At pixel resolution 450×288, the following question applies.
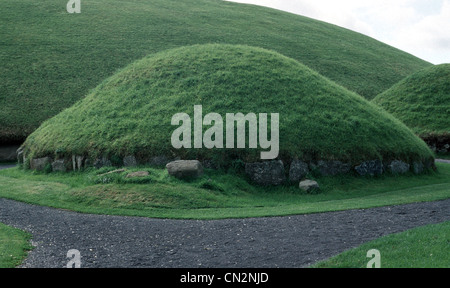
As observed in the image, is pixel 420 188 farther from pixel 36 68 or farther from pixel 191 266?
pixel 36 68

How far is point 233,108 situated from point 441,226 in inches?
472

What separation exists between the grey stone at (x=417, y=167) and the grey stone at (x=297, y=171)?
6.45m

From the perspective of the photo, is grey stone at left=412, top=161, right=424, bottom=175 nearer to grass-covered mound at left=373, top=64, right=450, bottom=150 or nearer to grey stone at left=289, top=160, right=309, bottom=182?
grey stone at left=289, top=160, right=309, bottom=182

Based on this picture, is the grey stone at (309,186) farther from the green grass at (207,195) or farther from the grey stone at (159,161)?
the grey stone at (159,161)

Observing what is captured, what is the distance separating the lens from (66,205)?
588 inches

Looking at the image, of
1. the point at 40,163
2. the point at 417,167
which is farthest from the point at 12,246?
the point at 417,167

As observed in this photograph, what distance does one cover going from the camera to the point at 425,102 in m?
39.5

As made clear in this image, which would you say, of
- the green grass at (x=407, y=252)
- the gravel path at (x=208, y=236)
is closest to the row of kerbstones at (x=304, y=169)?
the gravel path at (x=208, y=236)

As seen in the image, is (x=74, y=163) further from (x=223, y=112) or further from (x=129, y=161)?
(x=223, y=112)

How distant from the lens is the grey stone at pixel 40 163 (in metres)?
20.9

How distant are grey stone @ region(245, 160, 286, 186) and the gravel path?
15.4ft

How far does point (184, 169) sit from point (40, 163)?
9064 mm
